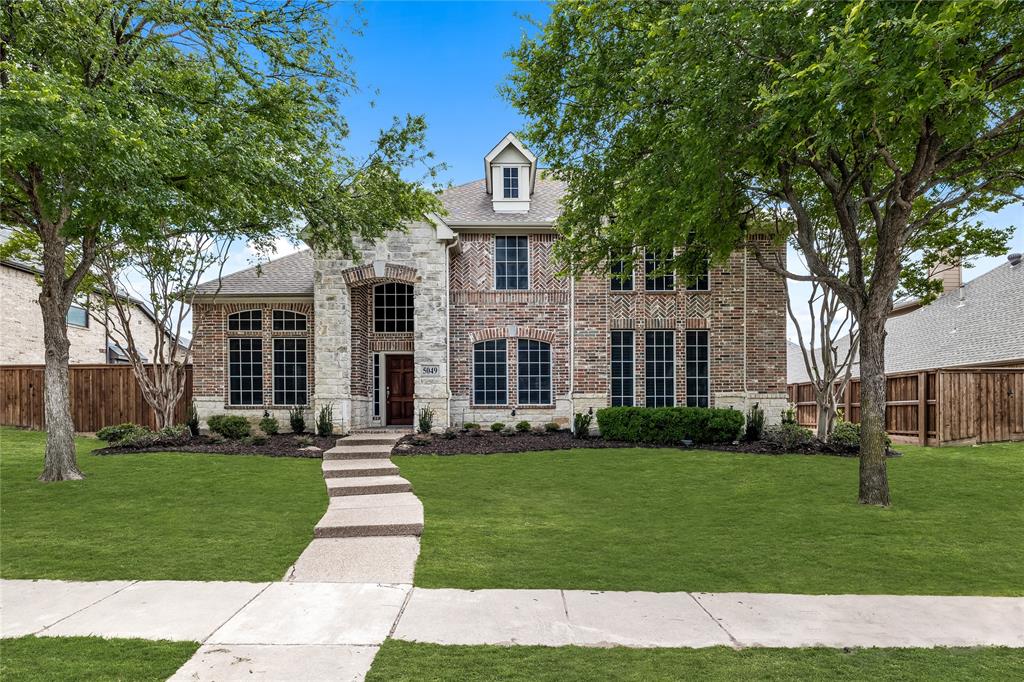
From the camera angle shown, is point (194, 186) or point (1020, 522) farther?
point (194, 186)

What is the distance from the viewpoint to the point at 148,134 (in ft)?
26.2

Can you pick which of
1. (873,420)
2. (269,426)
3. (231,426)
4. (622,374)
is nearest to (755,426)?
(622,374)

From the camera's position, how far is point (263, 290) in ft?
58.0

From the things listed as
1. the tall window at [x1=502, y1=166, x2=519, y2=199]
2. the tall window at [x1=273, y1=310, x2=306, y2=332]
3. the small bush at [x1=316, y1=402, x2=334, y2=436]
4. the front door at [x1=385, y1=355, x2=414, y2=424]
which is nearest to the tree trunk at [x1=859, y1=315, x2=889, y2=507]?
the tall window at [x1=502, y1=166, x2=519, y2=199]

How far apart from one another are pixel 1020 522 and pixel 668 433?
308 inches

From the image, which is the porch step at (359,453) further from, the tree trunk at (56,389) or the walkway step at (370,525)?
the walkway step at (370,525)

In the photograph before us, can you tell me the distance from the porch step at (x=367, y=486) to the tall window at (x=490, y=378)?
24.0ft

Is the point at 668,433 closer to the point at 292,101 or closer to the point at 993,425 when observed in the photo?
the point at 993,425

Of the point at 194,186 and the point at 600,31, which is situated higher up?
the point at 600,31

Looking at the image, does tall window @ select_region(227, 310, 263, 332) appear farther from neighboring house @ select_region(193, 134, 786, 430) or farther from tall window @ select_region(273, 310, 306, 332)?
tall window @ select_region(273, 310, 306, 332)

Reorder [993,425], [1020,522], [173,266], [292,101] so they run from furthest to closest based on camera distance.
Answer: [173,266] → [993,425] → [292,101] → [1020,522]

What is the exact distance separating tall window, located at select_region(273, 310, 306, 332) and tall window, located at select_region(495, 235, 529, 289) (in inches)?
233

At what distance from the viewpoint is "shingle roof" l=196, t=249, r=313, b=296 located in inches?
690

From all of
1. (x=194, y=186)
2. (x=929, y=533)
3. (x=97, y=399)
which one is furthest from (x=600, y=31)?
(x=97, y=399)
